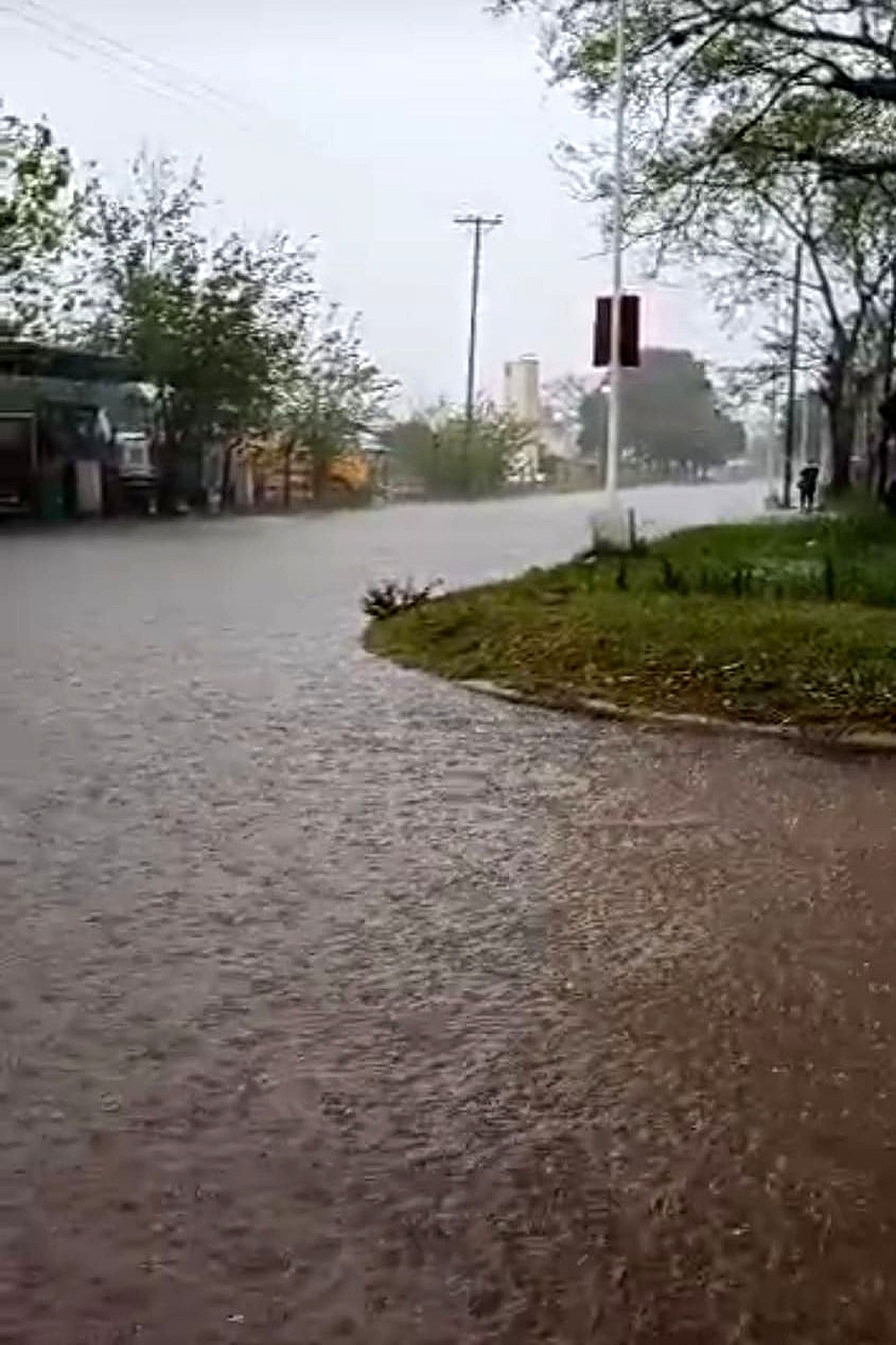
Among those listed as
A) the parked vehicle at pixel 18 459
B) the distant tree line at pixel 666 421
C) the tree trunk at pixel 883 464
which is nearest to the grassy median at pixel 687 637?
the tree trunk at pixel 883 464

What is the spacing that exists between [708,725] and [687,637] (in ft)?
4.40

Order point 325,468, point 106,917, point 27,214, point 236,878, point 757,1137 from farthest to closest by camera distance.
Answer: point 325,468
point 27,214
point 236,878
point 106,917
point 757,1137

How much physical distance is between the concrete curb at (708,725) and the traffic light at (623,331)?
28.7 feet

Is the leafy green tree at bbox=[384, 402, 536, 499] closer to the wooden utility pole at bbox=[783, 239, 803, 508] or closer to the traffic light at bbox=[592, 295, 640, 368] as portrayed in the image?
the wooden utility pole at bbox=[783, 239, 803, 508]

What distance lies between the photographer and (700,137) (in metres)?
19.3

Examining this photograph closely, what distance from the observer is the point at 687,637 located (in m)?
10.5

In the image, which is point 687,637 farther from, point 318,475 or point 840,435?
point 318,475

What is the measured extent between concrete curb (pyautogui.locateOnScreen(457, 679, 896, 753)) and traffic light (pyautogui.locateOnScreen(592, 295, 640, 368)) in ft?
28.7

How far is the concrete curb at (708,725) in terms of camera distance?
879 centimetres

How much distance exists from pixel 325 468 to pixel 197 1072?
145 feet

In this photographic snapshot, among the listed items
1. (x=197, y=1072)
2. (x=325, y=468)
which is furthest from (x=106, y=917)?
(x=325, y=468)

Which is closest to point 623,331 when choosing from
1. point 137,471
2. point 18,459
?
point 18,459

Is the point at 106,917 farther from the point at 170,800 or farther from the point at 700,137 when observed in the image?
the point at 700,137

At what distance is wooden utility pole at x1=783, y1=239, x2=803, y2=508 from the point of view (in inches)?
1480
